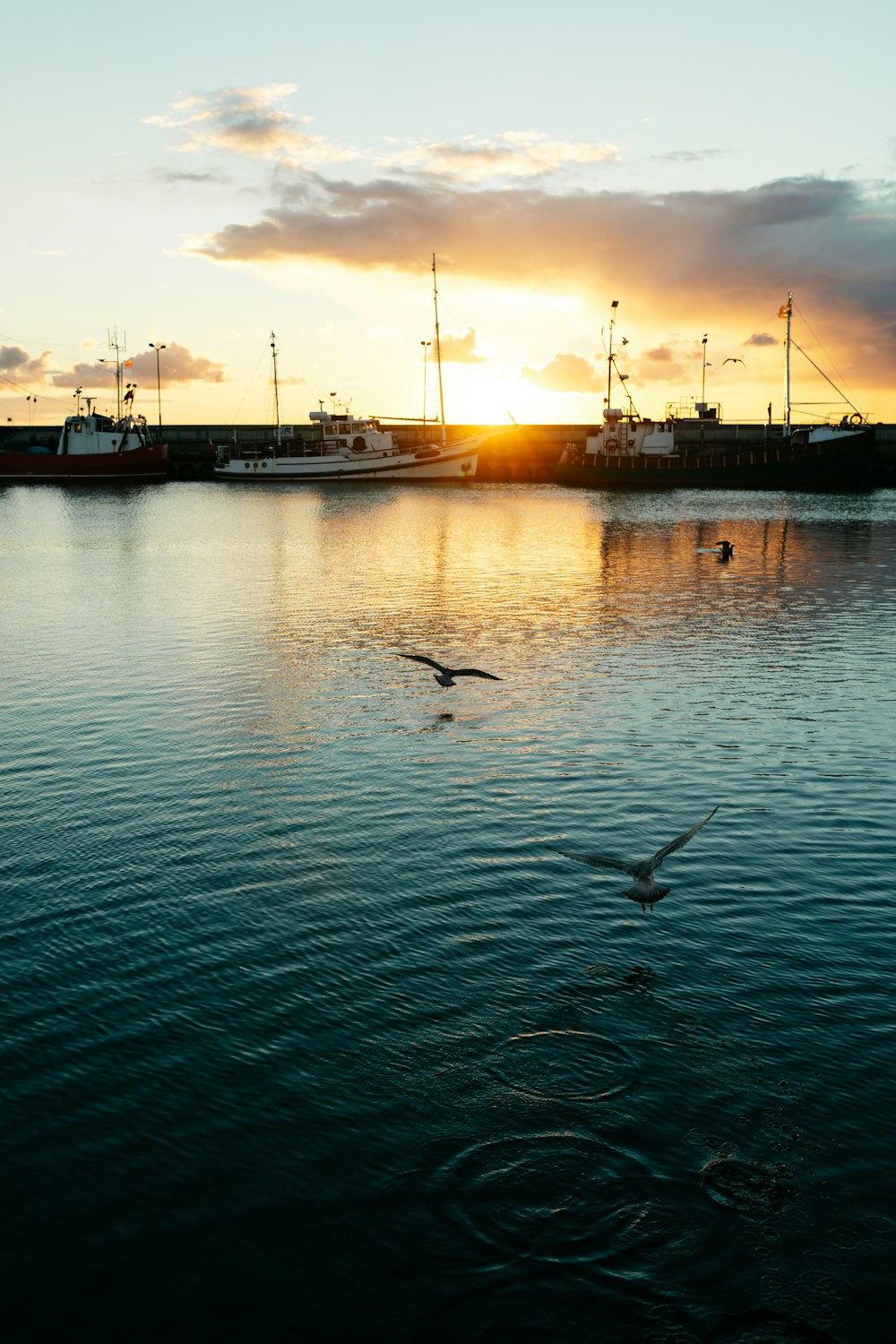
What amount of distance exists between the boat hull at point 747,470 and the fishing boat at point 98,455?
43.0 metres

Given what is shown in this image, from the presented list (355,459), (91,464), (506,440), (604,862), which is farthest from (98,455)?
(604,862)

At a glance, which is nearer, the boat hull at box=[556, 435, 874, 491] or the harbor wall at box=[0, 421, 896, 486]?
the boat hull at box=[556, 435, 874, 491]

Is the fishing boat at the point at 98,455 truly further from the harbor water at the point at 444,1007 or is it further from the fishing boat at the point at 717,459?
the harbor water at the point at 444,1007

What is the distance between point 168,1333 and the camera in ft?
20.6

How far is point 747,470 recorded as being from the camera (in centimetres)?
10594

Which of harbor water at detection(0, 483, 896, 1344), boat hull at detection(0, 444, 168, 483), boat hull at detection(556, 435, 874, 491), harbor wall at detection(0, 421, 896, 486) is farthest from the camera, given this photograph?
harbor wall at detection(0, 421, 896, 486)

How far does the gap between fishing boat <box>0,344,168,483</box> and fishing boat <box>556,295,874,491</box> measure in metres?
42.9

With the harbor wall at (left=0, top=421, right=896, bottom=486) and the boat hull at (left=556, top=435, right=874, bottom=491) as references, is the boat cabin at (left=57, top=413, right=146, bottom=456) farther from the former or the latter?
the boat hull at (left=556, top=435, right=874, bottom=491)

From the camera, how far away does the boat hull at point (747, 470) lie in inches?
4070

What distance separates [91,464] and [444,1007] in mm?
117052

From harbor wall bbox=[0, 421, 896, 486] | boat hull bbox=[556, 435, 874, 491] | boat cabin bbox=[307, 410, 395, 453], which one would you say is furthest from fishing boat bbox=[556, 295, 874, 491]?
boat cabin bbox=[307, 410, 395, 453]

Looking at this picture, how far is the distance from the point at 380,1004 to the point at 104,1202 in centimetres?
301

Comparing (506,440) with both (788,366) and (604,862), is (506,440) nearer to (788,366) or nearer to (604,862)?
(788,366)

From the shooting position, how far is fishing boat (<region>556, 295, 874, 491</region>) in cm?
10362
